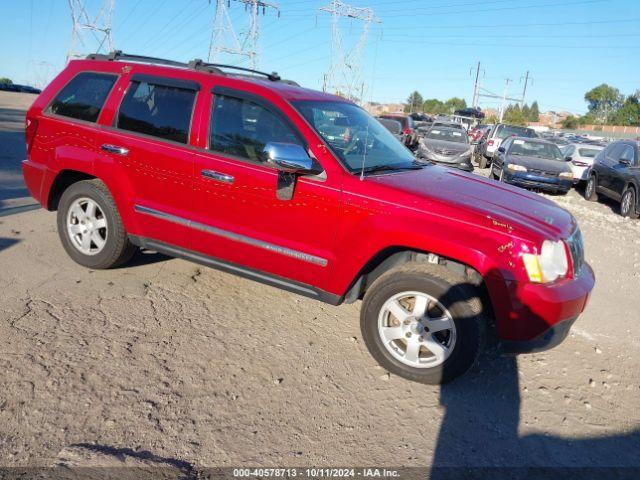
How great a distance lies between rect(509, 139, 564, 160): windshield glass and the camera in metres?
14.1

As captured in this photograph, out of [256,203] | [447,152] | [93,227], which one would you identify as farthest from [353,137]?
[447,152]

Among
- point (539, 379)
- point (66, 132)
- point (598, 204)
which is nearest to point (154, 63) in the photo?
point (66, 132)

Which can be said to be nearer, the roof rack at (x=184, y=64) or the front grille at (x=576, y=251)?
the front grille at (x=576, y=251)

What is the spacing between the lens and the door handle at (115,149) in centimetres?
435

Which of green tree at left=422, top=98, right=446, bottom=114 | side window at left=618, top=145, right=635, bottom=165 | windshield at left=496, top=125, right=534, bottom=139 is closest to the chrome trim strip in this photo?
side window at left=618, top=145, right=635, bottom=165

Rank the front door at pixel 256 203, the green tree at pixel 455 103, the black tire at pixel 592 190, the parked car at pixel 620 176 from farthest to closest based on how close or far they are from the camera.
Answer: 1. the green tree at pixel 455 103
2. the black tire at pixel 592 190
3. the parked car at pixel 620 176
4. the front door at pixel 256 203

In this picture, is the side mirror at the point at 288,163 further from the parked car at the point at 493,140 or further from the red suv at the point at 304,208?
the parked car at the point at 493,140

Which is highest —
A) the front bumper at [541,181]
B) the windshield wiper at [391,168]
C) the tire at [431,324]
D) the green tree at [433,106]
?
the green tree at [433,106]

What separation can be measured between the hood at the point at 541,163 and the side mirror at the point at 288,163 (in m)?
10.8

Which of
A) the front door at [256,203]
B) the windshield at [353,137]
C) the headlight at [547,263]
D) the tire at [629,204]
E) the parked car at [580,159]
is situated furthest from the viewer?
the parked car at [580,159]

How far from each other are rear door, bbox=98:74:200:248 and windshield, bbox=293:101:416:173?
1.02 meters

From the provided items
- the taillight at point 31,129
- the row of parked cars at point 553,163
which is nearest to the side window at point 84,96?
the taillight at point 31,129

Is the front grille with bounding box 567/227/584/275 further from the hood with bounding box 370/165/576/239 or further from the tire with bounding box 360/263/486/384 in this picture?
the tire with bounding box 360/263/486/384

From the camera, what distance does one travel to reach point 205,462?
258 cm
